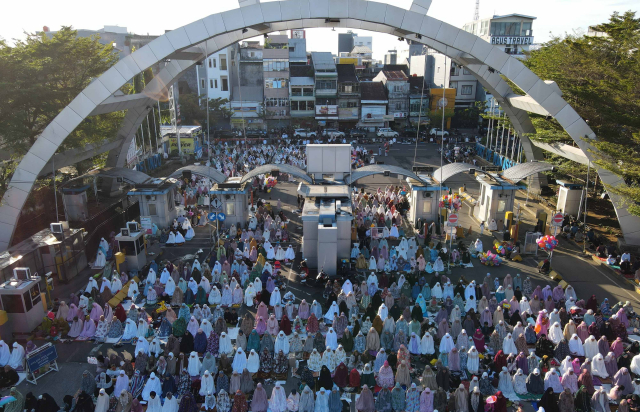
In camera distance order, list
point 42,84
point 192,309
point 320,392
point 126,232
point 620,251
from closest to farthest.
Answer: point 320,392
point 192,309
point 126,232
point 620,251
point 42,84

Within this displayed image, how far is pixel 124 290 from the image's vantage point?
1700 cm

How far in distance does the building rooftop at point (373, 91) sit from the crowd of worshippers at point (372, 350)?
44.0m


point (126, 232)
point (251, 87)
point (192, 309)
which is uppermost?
point (251, 87)

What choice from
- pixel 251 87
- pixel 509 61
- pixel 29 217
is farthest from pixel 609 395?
pixel 251 87

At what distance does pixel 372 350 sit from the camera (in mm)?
13555

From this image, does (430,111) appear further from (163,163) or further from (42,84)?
(42,84)

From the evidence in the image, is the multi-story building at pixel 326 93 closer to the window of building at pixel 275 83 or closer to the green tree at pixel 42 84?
the window of building at pixel 275 83

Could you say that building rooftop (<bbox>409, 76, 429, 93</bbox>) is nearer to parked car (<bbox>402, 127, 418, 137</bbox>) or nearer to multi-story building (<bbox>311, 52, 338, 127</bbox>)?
parked car (<bbox>402, 127, 418, 137</bbox>)

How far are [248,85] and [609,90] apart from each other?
4585 cm

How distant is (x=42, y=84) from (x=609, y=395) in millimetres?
27717

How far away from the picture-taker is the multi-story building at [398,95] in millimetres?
59125

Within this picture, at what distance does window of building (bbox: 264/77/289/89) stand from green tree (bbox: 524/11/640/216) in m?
33.2

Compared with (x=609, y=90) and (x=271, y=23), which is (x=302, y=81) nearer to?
(x=271, y=23)

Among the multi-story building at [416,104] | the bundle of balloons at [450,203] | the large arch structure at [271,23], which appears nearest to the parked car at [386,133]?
the multi-story building at [416,104]
